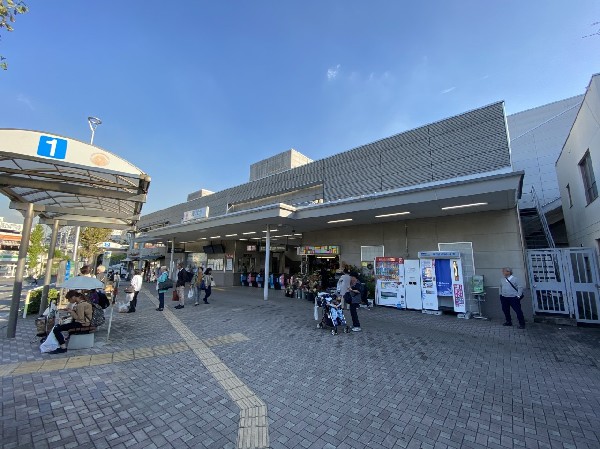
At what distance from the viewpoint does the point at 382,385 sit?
4.08m

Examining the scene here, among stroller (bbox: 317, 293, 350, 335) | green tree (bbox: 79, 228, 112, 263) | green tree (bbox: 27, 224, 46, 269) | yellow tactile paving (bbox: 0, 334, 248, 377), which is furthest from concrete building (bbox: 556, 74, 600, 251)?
green tree (bbox: 27, 224, 46, 269)

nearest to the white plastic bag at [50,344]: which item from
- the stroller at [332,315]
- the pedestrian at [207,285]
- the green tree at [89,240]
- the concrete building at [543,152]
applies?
the stroller at [332,315]

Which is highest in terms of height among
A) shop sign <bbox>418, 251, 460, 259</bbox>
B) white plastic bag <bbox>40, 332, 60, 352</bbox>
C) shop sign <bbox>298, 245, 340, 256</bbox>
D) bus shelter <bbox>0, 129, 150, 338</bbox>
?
bus shelter <bbox>0, 129, 150, 338</bbox>

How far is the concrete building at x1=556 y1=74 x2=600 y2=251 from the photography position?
26.7 ft

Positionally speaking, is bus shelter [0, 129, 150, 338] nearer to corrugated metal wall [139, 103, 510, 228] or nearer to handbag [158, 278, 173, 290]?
handbag [158, 278, 173, 290]

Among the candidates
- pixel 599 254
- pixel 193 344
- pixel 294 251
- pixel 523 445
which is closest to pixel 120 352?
pixel 193 344

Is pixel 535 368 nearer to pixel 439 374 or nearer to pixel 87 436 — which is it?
pixel 439 374

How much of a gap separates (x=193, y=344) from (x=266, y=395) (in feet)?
9.68

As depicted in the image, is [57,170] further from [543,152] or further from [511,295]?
[543,152]

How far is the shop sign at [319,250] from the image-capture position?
46.4ft

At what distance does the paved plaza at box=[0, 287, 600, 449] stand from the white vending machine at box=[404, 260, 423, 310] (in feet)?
10.9

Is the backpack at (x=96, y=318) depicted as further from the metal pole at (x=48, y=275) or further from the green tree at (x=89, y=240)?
the green tree at (x=89, y=240)

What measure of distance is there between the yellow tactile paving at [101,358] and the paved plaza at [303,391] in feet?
0.11

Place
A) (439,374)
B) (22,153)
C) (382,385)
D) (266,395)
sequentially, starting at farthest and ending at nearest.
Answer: (22,153)
(439,374)
(382,385)
(266,395)
